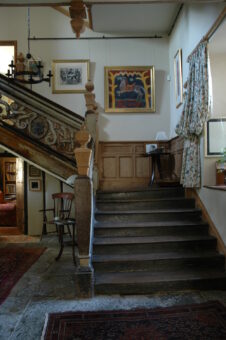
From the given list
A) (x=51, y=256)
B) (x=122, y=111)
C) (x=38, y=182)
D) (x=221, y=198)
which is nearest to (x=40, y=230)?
(x=38, y=182)

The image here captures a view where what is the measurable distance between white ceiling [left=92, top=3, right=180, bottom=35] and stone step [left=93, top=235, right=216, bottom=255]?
165 inches

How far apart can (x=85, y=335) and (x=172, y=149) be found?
4.42 m

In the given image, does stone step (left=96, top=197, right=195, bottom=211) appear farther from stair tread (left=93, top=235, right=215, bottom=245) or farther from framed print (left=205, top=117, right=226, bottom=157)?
framed print (left=205, top=117, right=226, bottom=157)

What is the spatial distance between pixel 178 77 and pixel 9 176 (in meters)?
7.22

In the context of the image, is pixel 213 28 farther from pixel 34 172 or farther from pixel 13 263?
pixel 34 172

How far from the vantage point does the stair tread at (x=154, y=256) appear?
3680mm

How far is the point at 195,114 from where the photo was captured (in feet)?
14.1

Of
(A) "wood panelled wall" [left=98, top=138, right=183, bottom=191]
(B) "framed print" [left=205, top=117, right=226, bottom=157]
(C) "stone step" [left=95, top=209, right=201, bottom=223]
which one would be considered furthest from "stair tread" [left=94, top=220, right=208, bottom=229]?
(A) "wood panelled wall" [left=98, top=138, right=183, bottom=191]

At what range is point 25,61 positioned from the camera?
22.2 ft

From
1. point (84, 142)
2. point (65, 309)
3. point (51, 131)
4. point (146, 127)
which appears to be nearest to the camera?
point (65, 309)

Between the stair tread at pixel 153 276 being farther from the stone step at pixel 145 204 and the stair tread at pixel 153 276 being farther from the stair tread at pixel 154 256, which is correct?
the stone step at pixel 145 204

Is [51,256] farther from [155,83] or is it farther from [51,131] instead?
[155,83]

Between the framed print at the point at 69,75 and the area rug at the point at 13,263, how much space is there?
350 cm

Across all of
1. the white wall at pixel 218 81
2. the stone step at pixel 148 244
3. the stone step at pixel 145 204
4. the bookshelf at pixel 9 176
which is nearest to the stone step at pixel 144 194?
the stone step at pixel 145 204
